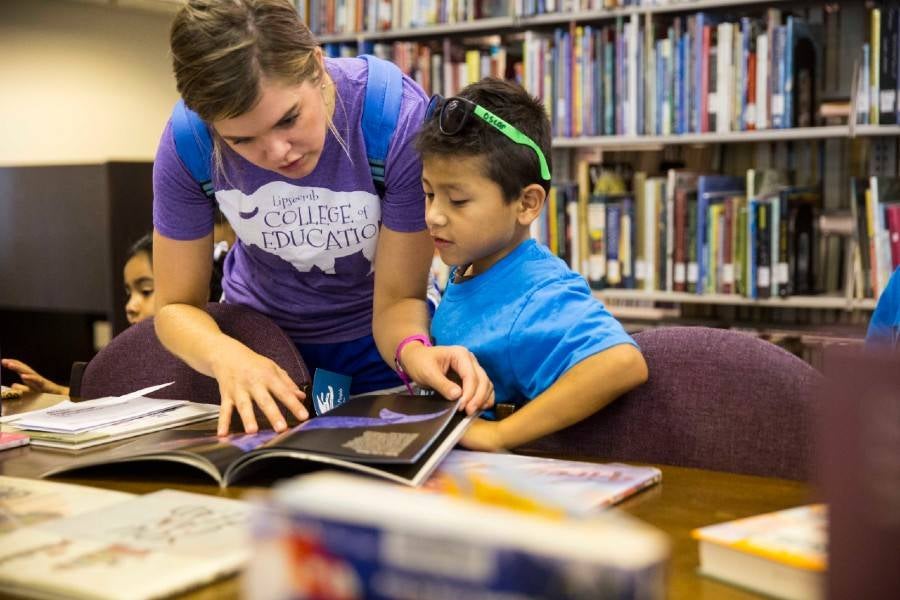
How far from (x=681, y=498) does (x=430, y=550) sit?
0.63 m

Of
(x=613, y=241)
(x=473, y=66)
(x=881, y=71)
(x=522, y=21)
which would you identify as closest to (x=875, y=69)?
(x=881, y=71)

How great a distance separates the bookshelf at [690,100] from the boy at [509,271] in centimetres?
168

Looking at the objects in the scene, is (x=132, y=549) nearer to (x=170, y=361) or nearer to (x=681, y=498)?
(x=681, y=498)

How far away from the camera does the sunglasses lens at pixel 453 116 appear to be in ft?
4.83

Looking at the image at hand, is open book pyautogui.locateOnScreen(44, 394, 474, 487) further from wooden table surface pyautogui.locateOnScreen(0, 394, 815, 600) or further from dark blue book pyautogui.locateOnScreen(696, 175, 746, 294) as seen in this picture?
dark blue book pyautogui.locateOnScreen(696, 175, 746, 294)

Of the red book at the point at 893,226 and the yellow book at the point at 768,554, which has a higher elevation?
the red book at the point at 893,226

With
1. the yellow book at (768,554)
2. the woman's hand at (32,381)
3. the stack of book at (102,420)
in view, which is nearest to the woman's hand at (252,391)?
the stack of book at (102,420)

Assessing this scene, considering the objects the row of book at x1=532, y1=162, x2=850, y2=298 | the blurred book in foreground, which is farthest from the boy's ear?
the row of book at x1=532, y1=162, x2=850, y2=298

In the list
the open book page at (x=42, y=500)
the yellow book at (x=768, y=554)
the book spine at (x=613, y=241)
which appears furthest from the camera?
the book spine at (x=613, y=241)

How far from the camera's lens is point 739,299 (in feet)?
10.0

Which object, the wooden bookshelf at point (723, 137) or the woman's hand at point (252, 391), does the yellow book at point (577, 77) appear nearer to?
the wooden bookshelf at point (723, 137)

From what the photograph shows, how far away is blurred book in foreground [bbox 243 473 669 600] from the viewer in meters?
0.36

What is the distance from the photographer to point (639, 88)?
323cm

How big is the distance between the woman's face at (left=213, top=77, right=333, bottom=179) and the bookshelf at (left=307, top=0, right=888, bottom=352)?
1.96 meters
